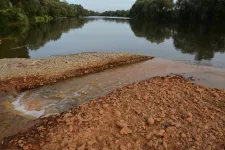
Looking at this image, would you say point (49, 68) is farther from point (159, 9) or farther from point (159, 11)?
point (159, 9)

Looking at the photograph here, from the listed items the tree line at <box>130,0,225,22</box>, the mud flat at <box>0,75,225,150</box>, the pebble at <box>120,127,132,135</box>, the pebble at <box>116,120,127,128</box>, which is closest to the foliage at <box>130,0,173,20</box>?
the tree line at <box>130,0,225,22</box>

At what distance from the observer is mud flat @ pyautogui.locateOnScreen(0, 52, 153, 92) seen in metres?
12.1

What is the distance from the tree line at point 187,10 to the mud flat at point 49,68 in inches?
1898

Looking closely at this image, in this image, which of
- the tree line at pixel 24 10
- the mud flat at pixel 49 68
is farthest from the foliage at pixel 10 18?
the mud flat at pixel 49 68

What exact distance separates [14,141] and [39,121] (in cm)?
137

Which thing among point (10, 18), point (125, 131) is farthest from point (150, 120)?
point (10, 18)

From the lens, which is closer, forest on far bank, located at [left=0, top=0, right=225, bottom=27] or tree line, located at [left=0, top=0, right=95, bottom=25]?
tree line, located at [left=0, top=0, right=95, bottom=25]

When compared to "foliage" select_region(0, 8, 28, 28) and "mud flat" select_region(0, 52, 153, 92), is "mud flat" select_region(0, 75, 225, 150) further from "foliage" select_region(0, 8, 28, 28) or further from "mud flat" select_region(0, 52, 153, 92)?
"foliage" select_region(0, 8, 28, 28)

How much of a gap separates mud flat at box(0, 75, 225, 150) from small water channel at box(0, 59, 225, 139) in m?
1.29

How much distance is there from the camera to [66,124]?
7391mm

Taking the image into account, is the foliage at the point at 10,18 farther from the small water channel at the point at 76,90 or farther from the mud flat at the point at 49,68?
the small water channel at the point at 76,90

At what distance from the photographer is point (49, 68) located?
14.4 m

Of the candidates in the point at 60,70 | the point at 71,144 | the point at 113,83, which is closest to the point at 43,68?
the point at 60,70

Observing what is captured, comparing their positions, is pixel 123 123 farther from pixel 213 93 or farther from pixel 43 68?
pixel 43 68
